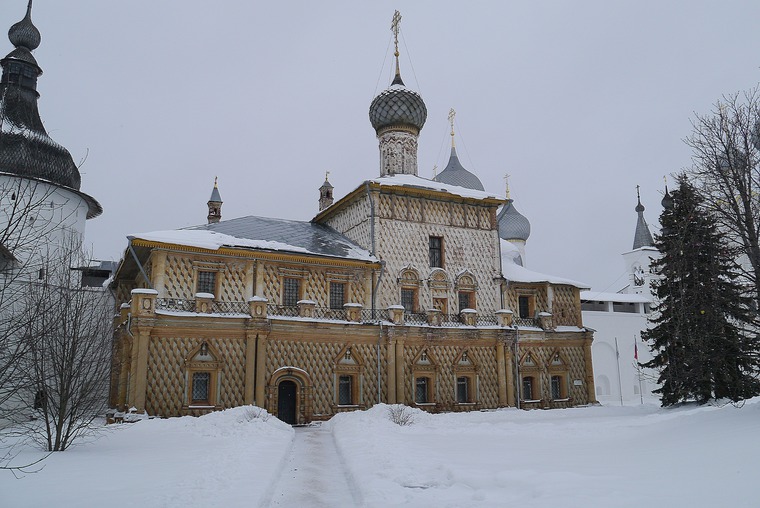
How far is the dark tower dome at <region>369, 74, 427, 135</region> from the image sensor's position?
31.9 m

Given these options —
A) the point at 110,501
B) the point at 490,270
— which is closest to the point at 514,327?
the point at 490,270

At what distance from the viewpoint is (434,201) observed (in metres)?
29.0

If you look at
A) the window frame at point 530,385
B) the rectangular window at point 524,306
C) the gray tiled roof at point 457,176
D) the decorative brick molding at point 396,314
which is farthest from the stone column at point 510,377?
the gray tiled roof at point 457,176

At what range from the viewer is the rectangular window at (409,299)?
27562 mm

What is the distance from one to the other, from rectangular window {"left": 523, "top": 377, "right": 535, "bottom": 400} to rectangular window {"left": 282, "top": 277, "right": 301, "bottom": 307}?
39.5 ft

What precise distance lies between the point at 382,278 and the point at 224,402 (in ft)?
27.9

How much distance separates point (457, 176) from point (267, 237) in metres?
21.9

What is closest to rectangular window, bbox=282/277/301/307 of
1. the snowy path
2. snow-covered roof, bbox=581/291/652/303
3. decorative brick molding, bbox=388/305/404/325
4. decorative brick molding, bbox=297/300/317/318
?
decorative brick molding, bbox=297/300/317/318

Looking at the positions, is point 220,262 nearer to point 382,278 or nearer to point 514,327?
point 382,278

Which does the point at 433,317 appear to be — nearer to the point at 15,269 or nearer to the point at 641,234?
the point at 15,269

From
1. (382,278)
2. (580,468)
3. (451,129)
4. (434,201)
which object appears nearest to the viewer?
(580,468)

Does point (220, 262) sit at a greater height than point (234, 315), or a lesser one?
greater

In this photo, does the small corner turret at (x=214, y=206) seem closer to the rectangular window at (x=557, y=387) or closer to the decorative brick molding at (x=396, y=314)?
the decorative brick molding at (x=396, y=314)

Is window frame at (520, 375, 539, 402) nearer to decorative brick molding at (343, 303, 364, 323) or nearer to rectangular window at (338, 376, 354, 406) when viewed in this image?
A: rectangular window at (338, 376, 354, 406)
